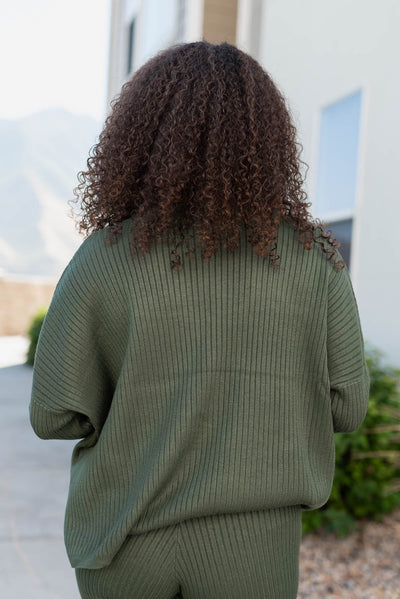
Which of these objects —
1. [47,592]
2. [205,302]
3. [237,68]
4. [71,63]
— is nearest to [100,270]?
[205,302]

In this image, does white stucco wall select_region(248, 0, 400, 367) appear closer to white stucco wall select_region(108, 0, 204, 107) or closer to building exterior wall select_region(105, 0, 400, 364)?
building exterior wall select_region(105, 0, 400, 364)

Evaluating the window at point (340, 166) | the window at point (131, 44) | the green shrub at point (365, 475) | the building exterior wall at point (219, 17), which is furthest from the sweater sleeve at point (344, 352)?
the window at point (131, 44)

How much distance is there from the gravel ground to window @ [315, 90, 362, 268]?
1.74 m

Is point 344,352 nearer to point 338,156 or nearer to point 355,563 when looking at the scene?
point 355,563

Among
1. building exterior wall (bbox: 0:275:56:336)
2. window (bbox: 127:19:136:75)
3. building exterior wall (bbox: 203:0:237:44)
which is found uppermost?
window (bbox: 127:19:136:75)

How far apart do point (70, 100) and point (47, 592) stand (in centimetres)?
5529

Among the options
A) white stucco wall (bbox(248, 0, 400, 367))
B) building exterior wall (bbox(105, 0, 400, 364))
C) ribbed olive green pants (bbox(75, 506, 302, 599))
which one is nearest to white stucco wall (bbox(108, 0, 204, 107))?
building exterior wall (bbox(105, 0, 400, 364))

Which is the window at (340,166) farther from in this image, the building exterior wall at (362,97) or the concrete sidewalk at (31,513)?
the concrete sidewalk at (31,513)

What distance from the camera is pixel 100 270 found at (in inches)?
49.6

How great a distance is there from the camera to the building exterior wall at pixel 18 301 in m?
14.2

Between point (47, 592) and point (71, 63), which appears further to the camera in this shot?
point (71, 63)

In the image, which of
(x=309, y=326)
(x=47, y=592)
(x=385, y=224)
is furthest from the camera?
(x=385, y=224)

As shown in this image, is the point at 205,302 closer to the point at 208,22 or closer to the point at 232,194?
the point at 232,194

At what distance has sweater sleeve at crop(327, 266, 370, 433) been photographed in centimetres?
132
